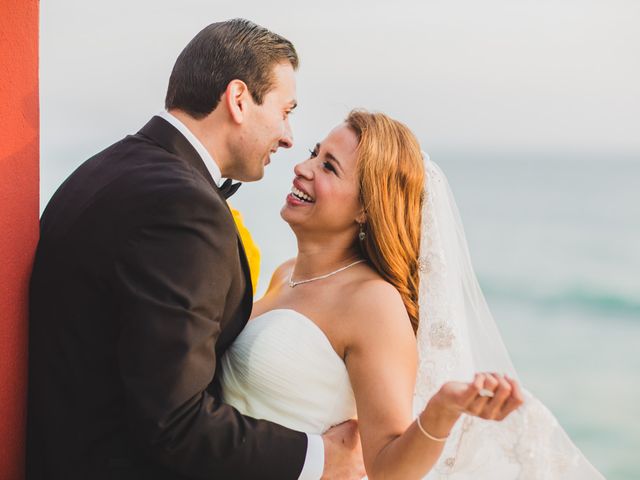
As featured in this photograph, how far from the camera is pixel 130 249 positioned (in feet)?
7.66

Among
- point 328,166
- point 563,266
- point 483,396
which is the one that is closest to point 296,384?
point 328,166

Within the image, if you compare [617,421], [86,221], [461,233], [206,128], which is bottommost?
[617,421]

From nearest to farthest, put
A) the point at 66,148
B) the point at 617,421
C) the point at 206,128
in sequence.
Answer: the point at 206,128, the point at 617,421, the point at 66,148

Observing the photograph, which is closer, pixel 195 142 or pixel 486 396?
pixel 486 396

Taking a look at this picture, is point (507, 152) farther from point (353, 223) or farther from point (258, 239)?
point (353, 223)

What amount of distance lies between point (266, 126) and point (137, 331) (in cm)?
105

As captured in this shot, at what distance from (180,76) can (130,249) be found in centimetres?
89

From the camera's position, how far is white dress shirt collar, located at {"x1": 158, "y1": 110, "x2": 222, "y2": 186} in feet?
9.21

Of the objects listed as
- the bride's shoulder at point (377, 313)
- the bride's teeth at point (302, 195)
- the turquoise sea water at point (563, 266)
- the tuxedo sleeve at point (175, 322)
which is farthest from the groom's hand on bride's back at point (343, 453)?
the turquoise sea water at point (563, 266)

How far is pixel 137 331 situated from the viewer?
229 centimetres

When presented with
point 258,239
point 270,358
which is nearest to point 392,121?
point 270,358

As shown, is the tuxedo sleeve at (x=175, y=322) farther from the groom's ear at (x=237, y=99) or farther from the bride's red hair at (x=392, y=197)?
the bride's red hair at (x=392, y=197)

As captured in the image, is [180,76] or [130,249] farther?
[180,76]

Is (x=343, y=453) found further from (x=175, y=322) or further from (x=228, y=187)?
(x=228, y=187)
